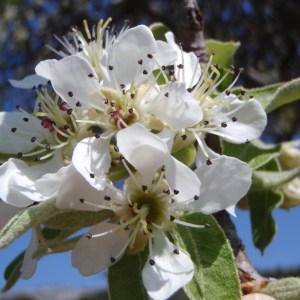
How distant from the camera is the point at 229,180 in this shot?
1016mm

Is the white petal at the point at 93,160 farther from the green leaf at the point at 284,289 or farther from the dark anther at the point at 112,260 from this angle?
the green leaf at the point at 284,289

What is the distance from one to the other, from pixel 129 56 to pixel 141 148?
19cm

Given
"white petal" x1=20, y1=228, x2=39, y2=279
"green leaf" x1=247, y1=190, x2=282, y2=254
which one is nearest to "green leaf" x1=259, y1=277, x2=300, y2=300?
"green leaf" x1=247, y1=190, x2=282, y2=254

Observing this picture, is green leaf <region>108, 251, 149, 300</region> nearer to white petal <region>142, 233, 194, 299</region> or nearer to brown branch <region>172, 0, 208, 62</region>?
white petal <region>142, 233, 194, 299</region>

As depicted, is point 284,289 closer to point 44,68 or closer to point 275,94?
point 275,94

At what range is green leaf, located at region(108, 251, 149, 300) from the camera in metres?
1.01

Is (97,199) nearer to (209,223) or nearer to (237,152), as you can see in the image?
(209,223)

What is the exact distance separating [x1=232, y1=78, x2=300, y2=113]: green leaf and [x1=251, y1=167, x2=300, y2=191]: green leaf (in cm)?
12

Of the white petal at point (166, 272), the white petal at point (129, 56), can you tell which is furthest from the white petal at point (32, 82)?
the white petal at point (166, 272)

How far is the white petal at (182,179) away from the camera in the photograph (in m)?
0.98

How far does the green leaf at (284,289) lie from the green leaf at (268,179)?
0.22 metres

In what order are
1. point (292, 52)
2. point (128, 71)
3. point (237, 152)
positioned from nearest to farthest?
1. point (128, 71)
2. point (237, 152)
3. point (292, 52)

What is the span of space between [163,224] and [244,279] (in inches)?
8.7

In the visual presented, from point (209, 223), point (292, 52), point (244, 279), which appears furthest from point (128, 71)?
point (292, 52)
